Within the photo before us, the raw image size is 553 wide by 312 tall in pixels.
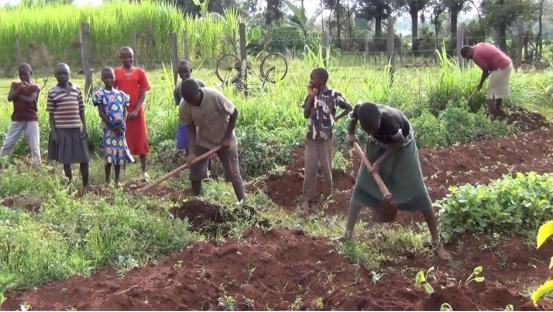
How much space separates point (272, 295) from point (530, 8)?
1693cm

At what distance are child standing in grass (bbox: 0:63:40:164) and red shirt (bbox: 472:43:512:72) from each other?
6.33 meters

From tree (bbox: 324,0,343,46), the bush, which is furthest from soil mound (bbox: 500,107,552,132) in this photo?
tree (bbox: 324,0,343,46)

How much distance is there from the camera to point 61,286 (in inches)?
166

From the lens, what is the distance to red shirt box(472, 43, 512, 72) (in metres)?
10.1

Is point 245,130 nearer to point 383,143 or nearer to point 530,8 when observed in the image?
point 383,143

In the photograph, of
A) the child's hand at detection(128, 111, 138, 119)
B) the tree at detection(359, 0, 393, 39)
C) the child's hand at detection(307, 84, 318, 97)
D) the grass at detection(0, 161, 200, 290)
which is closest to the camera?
the grass at detection(0, 161, 200, 290)

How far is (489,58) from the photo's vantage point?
1016 centimetres

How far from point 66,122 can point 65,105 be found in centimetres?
18

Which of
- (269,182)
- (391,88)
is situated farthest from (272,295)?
(391,88)

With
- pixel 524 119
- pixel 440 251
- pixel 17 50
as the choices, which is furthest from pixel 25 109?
pixel 17 50

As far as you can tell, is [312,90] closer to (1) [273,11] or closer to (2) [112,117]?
(2) [112,117]

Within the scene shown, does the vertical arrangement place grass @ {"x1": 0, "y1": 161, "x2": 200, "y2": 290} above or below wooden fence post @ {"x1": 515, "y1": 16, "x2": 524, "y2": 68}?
below

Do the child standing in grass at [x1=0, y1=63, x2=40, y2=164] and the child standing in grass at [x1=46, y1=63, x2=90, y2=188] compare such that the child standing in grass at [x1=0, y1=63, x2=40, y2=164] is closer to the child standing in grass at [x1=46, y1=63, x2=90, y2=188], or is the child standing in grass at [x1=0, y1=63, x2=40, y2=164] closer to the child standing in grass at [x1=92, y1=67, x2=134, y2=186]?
the child standing in grass at [x1=46, y1=63, x2=90, y2=188]

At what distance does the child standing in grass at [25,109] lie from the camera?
23.5 feet
